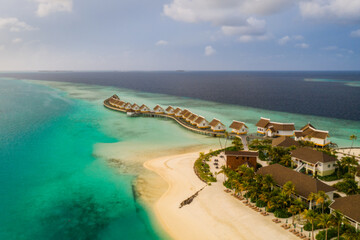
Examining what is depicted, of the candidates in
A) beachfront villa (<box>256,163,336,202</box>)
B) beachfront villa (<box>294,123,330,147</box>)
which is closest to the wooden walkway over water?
beachfront villa (<box>294,123,330,147</box>)

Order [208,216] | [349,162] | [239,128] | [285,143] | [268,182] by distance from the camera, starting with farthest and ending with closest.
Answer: [239,128]
[285,143]
[349,162]
[268,182]
[208,216]

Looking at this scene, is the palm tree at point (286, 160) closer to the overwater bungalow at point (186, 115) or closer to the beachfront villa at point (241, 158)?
the beachfront villa at point (241, 158)

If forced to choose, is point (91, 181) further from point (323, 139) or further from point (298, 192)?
point (323, 139)

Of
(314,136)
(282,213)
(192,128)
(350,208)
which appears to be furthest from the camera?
(192,128)

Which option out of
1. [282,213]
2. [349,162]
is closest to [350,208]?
[282,213]

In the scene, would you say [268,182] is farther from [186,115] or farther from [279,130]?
[186,115]

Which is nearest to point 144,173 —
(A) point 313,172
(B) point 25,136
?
(A) point 313,172

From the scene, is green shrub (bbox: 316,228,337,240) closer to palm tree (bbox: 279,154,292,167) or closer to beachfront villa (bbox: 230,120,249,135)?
palm tree (bbox: 279,154,292,167)
